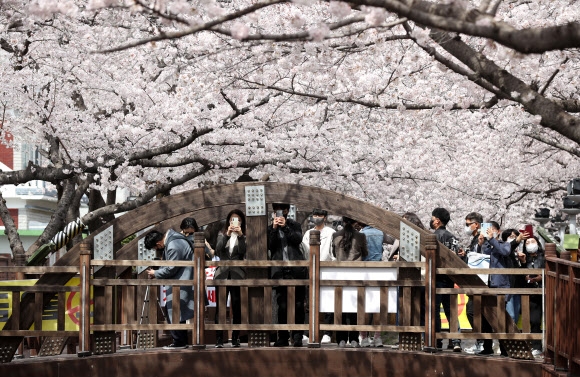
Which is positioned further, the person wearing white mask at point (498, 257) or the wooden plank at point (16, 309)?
the person wearing white mask at point (498, 257)

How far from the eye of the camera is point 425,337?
40.9 feet

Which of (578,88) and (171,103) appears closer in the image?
(578,88)

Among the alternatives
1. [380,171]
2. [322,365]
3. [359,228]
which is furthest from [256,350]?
[380,171]

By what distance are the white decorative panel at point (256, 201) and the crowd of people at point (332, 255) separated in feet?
1.21

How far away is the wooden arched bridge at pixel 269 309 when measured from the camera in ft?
40.1

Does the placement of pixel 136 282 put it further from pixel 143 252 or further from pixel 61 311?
pixel 143 252

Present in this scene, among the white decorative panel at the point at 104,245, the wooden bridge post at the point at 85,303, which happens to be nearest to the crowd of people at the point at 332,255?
the white decorative panel at the point at 104,245

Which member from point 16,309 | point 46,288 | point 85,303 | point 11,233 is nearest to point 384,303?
point 85,303

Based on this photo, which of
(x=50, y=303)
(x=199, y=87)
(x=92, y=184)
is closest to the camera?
(x=50, y=303)

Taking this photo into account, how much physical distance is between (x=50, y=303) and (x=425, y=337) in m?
4.64

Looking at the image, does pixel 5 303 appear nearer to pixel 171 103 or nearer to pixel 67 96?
pixel 171 103

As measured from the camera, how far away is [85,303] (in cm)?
1220

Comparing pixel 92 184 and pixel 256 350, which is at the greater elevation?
pixel 92 184

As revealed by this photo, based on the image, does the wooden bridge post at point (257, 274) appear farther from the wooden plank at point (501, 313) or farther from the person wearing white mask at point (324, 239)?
the wooden plank at point (501, 313)
